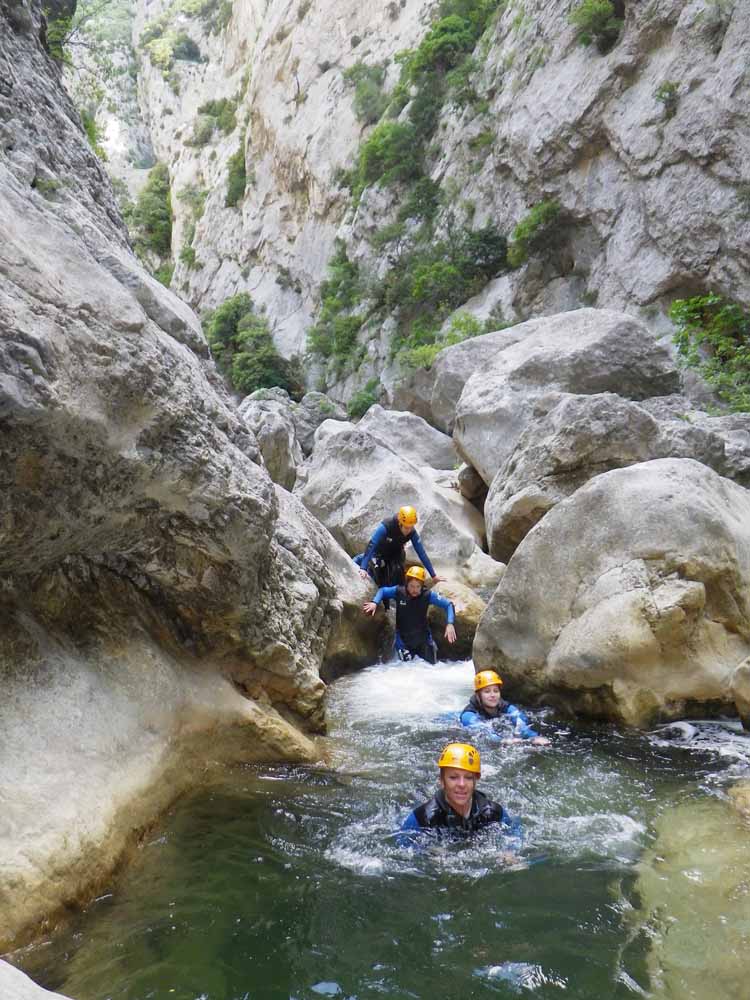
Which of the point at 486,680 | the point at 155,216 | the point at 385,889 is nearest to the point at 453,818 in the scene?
the point at 385,889

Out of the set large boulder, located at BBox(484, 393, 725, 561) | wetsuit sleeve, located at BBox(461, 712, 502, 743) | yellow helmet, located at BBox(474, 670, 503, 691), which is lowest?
wetsuit sleeve, located at BBox(461, 712, 502, 743)

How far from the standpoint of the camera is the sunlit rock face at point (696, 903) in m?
3.51

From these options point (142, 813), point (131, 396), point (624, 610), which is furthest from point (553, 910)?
point (131, 396)

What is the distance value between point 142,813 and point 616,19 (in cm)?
2742

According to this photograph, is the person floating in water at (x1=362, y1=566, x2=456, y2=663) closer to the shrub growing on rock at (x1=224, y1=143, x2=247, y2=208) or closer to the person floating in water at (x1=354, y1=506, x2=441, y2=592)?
the person floating in water at (x1=354, y1=506, x2=441, y2=592)

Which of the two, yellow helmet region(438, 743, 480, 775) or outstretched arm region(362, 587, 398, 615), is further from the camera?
outstretched arm region(362, 587, 398, 615)

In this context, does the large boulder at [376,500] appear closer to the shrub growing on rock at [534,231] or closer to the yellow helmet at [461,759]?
the yellow helmet at [461,759]

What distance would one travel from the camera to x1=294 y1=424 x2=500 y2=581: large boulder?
506 inches

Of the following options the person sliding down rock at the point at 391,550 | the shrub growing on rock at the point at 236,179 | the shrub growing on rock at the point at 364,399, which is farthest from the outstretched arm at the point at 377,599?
the shrub growing on rock at the point at 236,179

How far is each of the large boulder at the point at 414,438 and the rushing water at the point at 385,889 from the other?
13777mm

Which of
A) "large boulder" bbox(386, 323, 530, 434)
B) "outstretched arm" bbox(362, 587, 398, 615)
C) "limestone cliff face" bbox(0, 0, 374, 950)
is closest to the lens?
"limestone cliff face" bbox(0, 0, 374, 950)

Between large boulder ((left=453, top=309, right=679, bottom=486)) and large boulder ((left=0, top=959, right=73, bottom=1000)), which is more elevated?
large boulder ((left=453, top=309, right=679, bottom=486))

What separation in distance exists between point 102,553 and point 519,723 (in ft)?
13.7

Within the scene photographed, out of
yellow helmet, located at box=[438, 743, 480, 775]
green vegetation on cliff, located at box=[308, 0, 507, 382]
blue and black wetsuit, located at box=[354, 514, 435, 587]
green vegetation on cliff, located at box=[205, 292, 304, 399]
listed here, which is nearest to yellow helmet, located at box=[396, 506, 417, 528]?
blue and black wetsuit, located at box=[354, 514, 435, 587]
